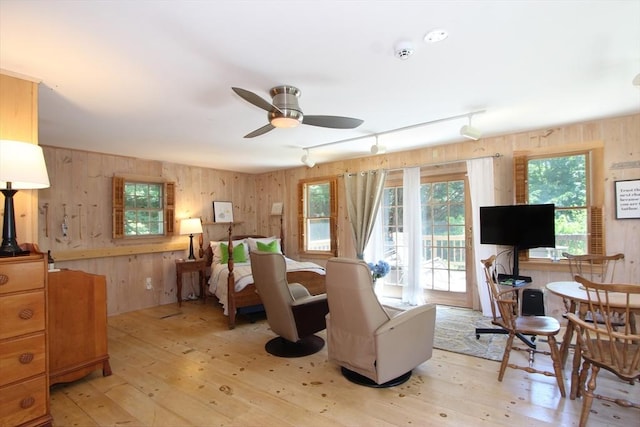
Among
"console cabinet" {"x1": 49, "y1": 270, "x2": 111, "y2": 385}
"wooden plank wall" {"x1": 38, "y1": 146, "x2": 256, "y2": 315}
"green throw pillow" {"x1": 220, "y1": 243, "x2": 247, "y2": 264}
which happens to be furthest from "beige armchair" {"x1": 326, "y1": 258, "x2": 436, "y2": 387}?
"wooden plank wall" {"x1": 38, "y1": 146, "x2": 256, "y2": 315}

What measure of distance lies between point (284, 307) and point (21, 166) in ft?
7.53

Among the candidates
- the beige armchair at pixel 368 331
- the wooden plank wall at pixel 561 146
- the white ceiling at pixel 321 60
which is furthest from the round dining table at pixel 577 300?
the white ceiling at pixel 321 60

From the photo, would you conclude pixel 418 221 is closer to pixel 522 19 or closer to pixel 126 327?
pixel 522 19

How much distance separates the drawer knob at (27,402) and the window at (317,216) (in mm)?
4412

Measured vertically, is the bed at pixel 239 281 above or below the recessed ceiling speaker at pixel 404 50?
below

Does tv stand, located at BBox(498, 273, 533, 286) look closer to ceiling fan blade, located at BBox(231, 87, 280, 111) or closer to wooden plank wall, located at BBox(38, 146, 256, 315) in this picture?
ceiling fan blade, located at BBox(231, 87, 280, 111)

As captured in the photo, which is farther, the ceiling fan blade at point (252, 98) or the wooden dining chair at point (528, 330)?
the wooden dining chair at point (528, 330)

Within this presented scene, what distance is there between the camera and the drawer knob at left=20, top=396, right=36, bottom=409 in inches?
81.5

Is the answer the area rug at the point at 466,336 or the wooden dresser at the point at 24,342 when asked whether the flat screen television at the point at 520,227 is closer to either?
the area rug at the point at 466,336

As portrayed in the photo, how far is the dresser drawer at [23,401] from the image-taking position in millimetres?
1997

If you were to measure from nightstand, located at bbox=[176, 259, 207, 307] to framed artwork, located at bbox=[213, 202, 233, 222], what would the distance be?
100cm

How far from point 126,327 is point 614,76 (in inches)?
229

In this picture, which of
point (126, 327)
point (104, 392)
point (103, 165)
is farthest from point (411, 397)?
point (103, 165)

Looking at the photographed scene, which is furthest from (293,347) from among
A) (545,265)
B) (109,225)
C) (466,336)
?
(109,225)
